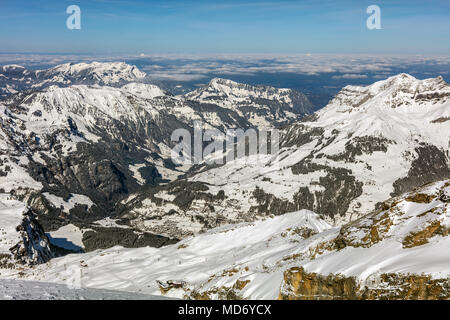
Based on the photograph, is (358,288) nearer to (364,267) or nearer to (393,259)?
(364,267)

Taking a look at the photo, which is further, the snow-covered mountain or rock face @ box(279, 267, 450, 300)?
the snow-covered mountain

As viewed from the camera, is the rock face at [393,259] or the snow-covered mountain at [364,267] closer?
the rock face at [393,259]

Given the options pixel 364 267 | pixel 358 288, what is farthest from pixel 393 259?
pixel 358 288

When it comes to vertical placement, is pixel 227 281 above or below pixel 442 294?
below

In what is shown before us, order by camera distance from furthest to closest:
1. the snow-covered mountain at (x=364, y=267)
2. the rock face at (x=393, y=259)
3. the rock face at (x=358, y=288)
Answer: the snow-covered mountain at (x=364, y=267), the rock face at (x=393, y=259), the rock face at (x=358, y=288)

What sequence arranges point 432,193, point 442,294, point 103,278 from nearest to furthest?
point 442,294
point 432,193
point 103,278

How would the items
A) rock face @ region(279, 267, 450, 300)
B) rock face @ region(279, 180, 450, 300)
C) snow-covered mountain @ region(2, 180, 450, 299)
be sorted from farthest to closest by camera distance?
snow-covered mountain @ region(2, 180, 450, 299) → rock face @ region(279, 180, 450, 300) → rock face @ region(279, 267, 450, 300)

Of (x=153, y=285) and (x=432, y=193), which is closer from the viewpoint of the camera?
(x=432, y=193)

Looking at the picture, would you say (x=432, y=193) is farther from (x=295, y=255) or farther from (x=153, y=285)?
(x=153, y=285)

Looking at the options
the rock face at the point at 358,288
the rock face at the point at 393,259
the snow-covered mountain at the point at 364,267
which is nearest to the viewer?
the rock face at the point at 358,288

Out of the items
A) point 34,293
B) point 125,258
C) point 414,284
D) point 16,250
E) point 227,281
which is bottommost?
point 16,250
